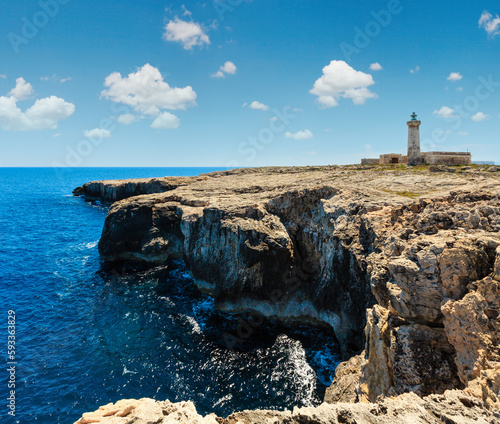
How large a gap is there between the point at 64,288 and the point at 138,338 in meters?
16.7

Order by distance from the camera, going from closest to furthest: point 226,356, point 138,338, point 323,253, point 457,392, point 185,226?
point 457,392
point 226,356
point 138,338
point 323,253
point 185,226

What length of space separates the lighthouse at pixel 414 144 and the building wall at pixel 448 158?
153 centimetres

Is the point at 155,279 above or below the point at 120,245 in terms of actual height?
below

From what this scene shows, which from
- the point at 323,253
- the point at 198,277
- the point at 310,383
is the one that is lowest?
the point at 310,383

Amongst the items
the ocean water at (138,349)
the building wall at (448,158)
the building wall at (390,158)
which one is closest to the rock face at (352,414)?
the ocean water at (138,349)

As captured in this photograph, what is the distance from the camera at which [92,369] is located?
78.8ft

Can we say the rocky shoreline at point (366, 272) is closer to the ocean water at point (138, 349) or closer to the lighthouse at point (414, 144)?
the ocean water at point (138, 349)

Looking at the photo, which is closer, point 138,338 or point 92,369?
point 92,369

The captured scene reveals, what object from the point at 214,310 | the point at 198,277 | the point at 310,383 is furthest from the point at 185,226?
the point at 310,383

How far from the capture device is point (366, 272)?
2212 centimetres

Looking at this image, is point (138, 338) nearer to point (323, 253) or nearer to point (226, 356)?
point (226, 356)

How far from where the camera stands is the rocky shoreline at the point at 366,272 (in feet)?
30.9

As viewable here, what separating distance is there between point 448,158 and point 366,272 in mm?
42953

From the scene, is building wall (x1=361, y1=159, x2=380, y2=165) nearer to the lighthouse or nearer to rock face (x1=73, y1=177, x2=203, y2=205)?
the lighthouse
